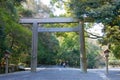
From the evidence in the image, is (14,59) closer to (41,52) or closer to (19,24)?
(19,24)

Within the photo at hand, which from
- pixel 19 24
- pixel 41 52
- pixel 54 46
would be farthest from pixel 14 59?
pixel 54 46

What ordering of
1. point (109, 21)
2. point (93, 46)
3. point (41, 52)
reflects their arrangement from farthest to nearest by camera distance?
1. point (93, 46)
2. point (41, 52)
3. point (109, 21)

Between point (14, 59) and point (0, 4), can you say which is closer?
point (0, 4)

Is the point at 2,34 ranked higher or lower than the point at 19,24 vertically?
lower

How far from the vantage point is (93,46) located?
48719 millimetres

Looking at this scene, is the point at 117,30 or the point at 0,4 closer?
the point at 0,4

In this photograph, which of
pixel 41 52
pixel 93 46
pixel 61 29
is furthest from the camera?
pixel 93 46

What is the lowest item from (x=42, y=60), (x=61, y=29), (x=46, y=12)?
(x=42, y=60)

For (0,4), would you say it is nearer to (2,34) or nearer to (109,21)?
(2,34)

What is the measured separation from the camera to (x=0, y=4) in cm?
1620

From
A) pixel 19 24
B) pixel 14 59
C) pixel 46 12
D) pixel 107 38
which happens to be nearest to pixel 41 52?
pixel 46 12

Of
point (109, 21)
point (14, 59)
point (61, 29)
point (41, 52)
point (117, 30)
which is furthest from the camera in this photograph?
point (41, 52)

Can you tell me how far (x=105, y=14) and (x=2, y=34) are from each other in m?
6.97

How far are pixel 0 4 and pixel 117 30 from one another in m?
11.5
